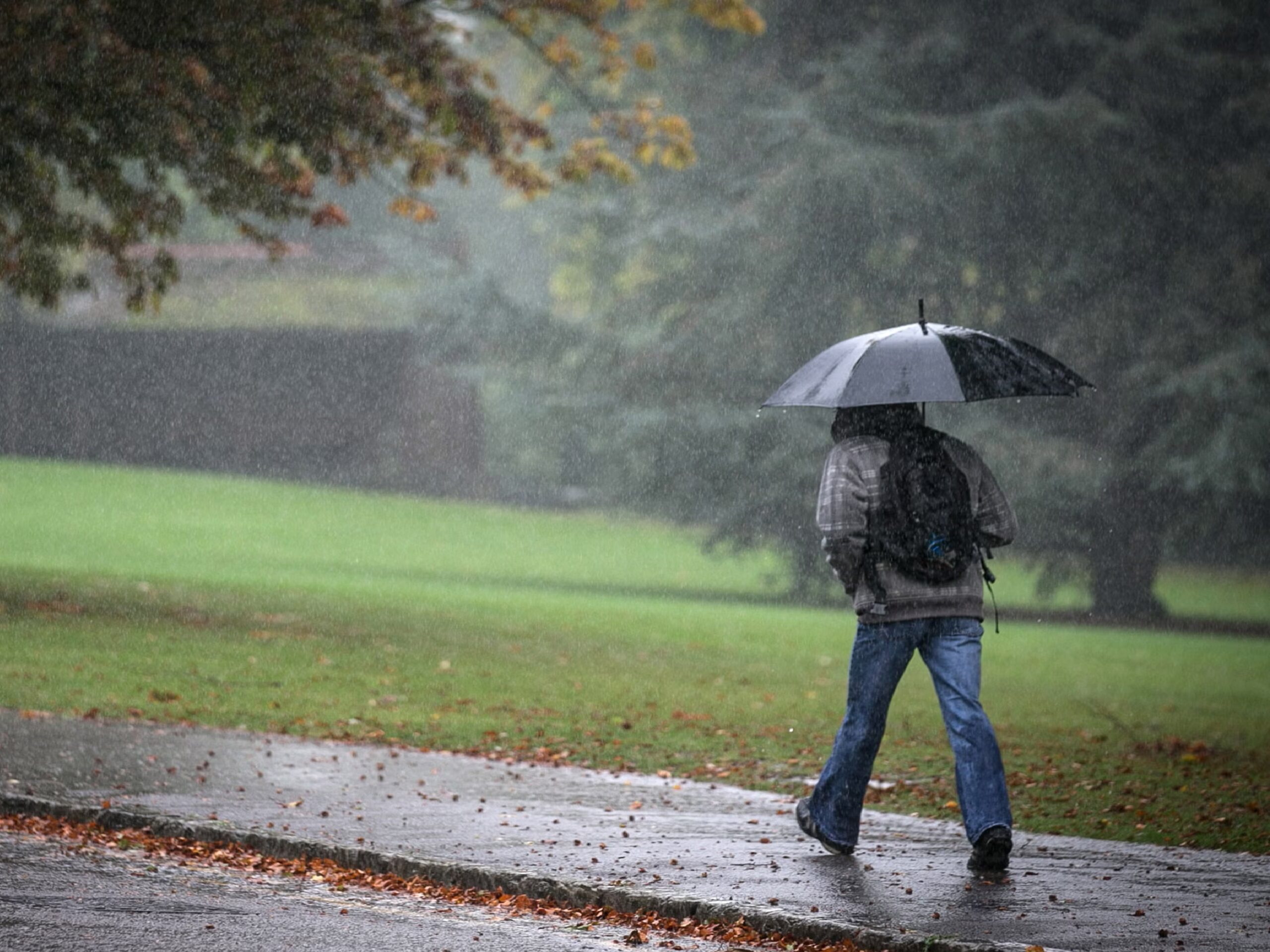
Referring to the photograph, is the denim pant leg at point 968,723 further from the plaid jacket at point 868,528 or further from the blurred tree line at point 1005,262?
the blurred tree line at point 1005,262

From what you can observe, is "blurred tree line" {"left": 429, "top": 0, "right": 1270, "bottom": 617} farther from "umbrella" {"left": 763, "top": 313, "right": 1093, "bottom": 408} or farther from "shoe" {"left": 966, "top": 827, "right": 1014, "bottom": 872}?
"shoe" {"left": 966, "top": 827, "right": 1014, "bottom": 872}

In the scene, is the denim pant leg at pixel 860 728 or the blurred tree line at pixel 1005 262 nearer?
the denim pant leg at pixel 860 728

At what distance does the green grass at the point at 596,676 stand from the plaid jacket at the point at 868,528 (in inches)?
75.9

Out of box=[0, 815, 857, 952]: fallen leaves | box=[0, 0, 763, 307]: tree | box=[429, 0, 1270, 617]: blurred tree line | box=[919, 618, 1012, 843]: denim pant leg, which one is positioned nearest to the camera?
box=[0, 815, 857, 952]: fallen leaves

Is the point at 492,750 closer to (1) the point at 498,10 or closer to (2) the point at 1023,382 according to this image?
(2) the point at 1023,382

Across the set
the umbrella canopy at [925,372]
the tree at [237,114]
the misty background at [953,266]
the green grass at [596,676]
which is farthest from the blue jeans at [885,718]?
the misty background at [953,266]

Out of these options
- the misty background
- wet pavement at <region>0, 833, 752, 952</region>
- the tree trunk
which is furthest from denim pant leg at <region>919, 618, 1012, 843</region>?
the tree trunk

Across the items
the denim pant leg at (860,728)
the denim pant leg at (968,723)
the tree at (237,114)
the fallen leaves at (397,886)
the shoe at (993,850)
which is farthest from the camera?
the tree at (237,114)

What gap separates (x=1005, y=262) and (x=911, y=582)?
20912 millimetres

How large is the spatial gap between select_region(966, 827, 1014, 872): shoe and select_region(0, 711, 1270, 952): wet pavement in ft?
0.29

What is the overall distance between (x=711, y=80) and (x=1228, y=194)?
29.0 feet

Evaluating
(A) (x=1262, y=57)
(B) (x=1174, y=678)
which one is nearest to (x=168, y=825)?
(B) (x=1174, y=678)

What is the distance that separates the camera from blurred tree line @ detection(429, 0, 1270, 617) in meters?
24.8

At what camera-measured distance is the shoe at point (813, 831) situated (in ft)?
22.8
